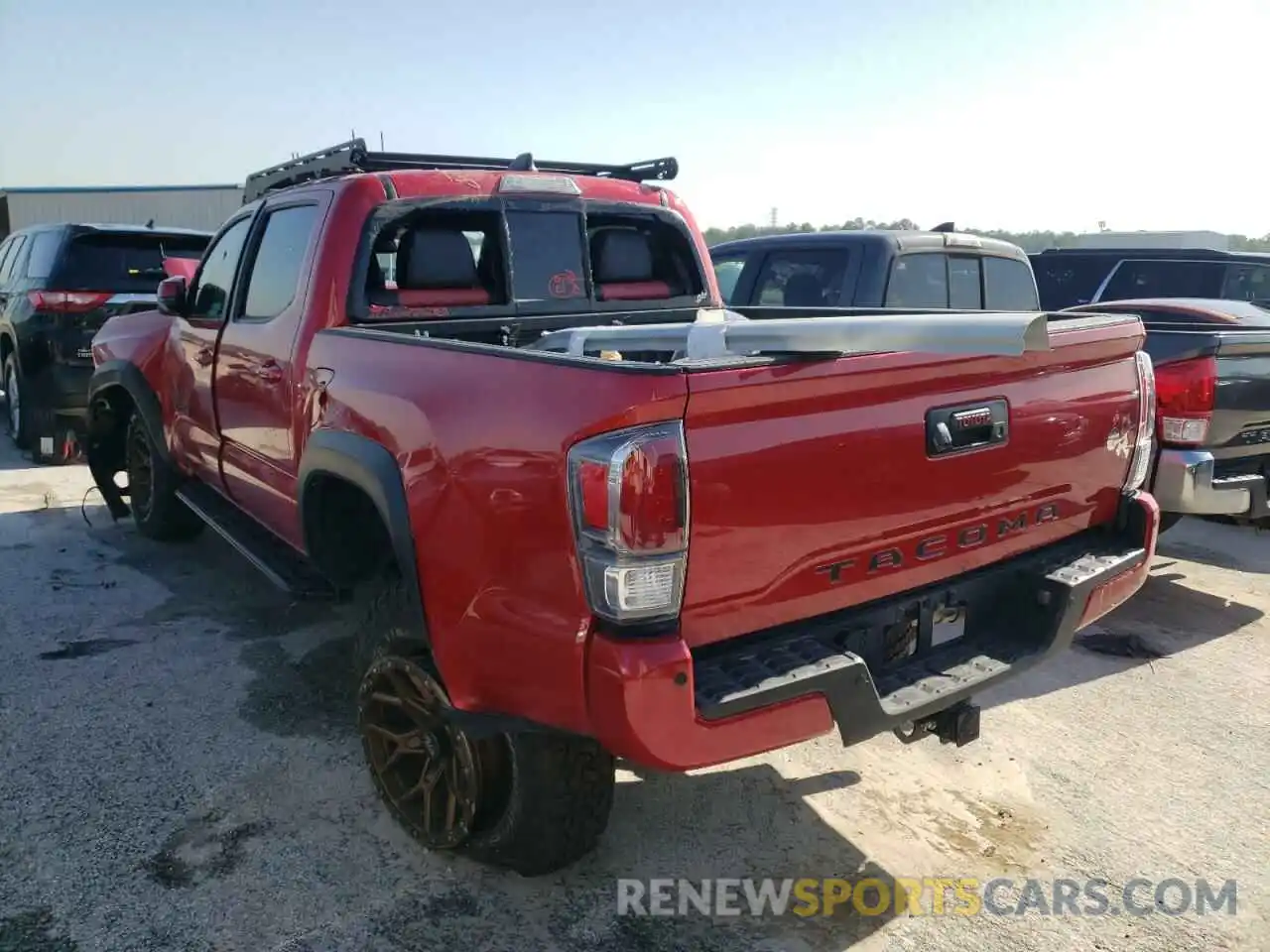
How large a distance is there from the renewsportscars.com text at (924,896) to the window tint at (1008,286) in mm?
4669

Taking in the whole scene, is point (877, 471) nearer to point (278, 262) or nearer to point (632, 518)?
point (632, 518)

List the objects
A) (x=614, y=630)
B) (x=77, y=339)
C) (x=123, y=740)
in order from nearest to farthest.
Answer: (x=614, y=630)
(x=123, y=740)
(x=77, y=339)

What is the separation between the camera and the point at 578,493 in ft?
7.14

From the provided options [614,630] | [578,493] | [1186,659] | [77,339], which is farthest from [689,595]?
[77,339]

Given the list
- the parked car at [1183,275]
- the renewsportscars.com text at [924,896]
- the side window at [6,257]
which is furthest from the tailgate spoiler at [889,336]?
the side window at [6,257]

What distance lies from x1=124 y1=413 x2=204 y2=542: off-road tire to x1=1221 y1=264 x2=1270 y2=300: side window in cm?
960

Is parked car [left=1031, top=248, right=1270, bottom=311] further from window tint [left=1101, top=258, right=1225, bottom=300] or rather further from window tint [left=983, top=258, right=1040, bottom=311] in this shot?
window tint [left=983, top=258, right=1040, bottom=311]

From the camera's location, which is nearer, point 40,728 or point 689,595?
point 689,595

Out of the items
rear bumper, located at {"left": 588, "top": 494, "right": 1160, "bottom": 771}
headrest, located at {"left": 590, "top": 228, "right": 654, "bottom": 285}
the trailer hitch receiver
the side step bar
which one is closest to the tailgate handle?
rear bumper, located at {"left": 588, "top": 494, "right": 1160, "bottom": 771}

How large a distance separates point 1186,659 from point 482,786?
3593 millimetres

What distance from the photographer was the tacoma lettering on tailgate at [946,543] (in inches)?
100.0

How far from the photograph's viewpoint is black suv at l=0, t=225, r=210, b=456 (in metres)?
8.05

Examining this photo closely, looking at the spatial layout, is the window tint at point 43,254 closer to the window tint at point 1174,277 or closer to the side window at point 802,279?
the side window at point 802,279

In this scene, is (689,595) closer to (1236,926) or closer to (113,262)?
(1236,926)
